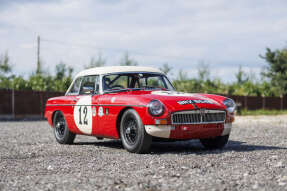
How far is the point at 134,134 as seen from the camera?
22.3 ft

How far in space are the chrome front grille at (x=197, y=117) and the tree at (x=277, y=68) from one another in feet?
122

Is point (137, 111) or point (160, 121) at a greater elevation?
point (137, 111)

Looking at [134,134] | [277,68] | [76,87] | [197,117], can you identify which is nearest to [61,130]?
[76,87]

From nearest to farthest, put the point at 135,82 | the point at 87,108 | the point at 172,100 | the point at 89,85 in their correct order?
1. the point at 172,100
2. the point at 87,108
3. the point at 135,82
4. the point at 89,85

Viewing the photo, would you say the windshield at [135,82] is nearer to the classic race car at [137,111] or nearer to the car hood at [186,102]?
the classic race car at [137,111]

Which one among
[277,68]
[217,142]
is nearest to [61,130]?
[217,142]

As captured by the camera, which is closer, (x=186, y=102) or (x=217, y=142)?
(x=186, y=102)

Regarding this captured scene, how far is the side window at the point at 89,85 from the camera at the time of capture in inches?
317

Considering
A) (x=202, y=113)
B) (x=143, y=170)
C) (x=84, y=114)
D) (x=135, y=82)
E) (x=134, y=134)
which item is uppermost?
(x=135, y=82)

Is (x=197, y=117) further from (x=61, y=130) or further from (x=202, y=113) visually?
(x=61, y=130)

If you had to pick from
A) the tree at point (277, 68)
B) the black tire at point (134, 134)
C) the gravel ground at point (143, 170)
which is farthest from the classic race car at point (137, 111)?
the tree at point (277, 68)

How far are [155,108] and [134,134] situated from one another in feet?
2.22

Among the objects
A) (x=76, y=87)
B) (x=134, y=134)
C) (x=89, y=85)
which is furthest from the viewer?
(x=76, y=87)

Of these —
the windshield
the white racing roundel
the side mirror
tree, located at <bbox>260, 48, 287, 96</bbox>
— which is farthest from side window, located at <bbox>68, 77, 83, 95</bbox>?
tree, located at <bbox>260, 48, 287, 96</bbox>
